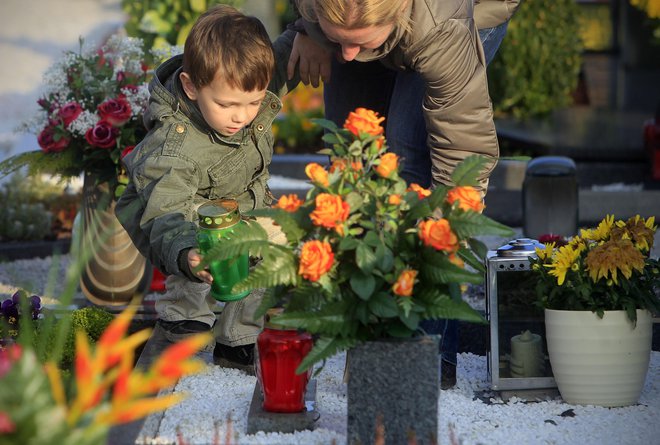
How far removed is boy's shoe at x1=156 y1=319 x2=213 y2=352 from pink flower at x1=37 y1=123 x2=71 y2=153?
3.94ft

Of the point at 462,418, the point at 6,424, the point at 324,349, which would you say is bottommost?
the point at 462,418

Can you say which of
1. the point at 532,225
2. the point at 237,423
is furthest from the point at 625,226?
the point at 532,225

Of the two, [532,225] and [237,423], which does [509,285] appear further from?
[532,225]

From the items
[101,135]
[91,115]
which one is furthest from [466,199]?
[91,115]

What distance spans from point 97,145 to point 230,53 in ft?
4.16

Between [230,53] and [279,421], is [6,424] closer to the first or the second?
[279,421]

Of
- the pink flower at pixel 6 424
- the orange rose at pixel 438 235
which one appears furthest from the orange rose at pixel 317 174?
the pink flower at pixel 6 424

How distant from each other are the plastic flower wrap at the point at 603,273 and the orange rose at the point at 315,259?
0.95 metres

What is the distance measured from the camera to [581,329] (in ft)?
10.6

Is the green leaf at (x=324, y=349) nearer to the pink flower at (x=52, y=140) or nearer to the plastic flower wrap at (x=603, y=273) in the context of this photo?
the plastic flower wrap at (x=603, y=273)

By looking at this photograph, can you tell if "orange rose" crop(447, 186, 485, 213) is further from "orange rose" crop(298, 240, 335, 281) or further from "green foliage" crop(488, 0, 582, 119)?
"green foliage" crop(488, 0, 582, 119)

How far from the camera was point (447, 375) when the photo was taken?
140 inches

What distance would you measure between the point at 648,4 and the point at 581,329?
477 cm

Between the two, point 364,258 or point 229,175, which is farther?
point 229,175
